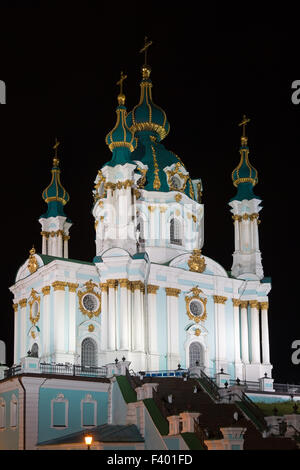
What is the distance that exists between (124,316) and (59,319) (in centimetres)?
317

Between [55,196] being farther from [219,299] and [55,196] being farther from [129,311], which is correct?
A: [219,299]

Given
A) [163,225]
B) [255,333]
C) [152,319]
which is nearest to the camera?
[152,319]

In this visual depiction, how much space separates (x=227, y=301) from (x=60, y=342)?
31.8 ft

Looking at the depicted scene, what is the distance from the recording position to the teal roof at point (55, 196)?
46.6 meters

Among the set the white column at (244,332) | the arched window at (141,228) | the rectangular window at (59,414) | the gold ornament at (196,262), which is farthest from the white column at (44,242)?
the rectangular window at (59,414)

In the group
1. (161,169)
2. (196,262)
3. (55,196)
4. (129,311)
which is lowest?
(129,311)

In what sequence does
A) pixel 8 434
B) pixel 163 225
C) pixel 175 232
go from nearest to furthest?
pixel 8 434 → pixel 163 225 → pixel 175 232

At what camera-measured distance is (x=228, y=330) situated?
142ft

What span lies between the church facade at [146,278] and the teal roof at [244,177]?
6 centimetres

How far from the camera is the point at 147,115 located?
4609 centimetres

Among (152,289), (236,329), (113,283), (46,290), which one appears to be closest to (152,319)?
(152,289)

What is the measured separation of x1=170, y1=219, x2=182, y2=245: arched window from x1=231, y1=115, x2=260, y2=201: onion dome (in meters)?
4.19

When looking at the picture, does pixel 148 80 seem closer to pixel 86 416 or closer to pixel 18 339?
pixel 18 339

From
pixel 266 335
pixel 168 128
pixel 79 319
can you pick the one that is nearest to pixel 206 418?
pixel 79 319
